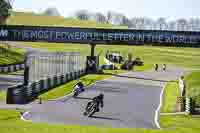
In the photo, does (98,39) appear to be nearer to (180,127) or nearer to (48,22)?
(180,127)

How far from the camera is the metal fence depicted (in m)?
38.8

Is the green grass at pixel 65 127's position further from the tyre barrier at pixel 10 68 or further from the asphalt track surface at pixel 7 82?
the tyre barrier at pixel 10 68

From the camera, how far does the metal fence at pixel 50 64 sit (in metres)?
38.8

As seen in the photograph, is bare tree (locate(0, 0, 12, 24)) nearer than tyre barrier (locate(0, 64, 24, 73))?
No

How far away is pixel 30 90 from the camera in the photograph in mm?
34312

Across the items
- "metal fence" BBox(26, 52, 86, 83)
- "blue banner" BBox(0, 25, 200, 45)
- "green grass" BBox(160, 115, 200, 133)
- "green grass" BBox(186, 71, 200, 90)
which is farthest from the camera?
"green grass" BBox(186, 71, 200, 90)

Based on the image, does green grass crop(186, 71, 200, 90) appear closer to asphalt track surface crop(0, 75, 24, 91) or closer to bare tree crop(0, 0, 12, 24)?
asphalt track surface crop(0, 75, 24, 91)

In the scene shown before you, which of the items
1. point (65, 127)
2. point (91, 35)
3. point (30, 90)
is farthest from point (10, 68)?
point (65, 127)

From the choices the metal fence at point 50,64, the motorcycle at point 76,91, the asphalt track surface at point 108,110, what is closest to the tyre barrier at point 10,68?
the metal fence at point 50,64

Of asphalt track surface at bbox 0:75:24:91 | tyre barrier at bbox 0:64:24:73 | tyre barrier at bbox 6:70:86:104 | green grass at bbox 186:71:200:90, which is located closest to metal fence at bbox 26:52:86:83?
tyre barrier at bbox 6:70:86:104

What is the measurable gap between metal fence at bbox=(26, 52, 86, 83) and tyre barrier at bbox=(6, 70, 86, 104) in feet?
1.79

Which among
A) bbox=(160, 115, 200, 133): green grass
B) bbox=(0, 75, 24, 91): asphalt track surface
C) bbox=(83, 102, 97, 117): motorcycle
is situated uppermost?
bbox=(83, 102, 97, 117): motorcycle

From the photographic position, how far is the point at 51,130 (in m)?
20.6

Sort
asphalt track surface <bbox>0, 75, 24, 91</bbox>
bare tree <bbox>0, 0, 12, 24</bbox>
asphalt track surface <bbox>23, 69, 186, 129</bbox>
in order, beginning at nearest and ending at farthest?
asphalt track surface <bbox>23, 69, 186, 129</bbox> < asphalt track surface <bbox>0, 75, 24, 91</bbox> < bare tree <bbox>0, 0, 12, 24</bbox>
